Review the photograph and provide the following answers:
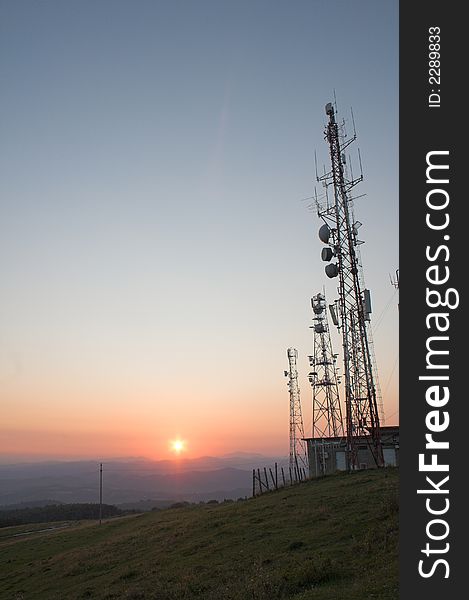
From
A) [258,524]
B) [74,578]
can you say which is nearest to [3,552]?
[74,578]

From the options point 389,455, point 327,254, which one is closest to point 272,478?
point 389,455

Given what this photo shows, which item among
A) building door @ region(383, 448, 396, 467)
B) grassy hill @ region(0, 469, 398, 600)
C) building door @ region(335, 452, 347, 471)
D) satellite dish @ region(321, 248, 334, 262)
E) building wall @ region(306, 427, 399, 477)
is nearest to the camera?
grassy hill @ region(0, 469, 398, 600)

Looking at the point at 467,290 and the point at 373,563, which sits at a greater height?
the point at 467,290

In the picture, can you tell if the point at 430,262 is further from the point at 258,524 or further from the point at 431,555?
the point at 258,524

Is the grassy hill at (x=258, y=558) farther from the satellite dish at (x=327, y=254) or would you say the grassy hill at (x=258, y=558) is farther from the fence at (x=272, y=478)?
the satellite dish at (x=327, y=254)

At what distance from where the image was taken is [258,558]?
74.0 ft

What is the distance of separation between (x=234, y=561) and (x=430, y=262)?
60.2 feet

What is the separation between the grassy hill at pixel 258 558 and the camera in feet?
59.2

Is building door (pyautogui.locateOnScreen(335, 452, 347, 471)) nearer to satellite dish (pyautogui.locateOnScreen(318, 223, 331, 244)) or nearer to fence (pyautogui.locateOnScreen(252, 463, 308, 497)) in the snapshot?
fence (pyautogui.locateOnScreen(252, 463, 308, 497))

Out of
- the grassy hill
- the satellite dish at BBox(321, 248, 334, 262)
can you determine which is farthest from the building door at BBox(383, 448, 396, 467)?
the satellite dish at BBox(321, 248, 334, 262)

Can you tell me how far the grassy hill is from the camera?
1805 cm

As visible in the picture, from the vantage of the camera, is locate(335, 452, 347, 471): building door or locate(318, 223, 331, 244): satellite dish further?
locate(335, 452, 347, 471): building door

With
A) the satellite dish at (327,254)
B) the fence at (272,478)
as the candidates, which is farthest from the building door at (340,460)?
the satellite dish at (327,254)

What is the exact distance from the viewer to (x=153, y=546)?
32969mm
